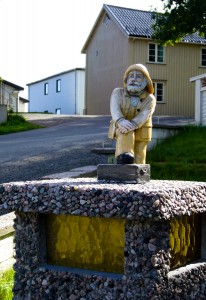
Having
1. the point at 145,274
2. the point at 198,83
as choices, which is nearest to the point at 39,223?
the point at 145,274

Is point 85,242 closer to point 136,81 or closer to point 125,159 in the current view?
point 125,159

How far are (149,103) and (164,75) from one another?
27.9 metres

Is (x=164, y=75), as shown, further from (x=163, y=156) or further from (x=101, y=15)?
(x=163, y=156)

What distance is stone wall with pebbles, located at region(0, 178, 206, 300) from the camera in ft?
11.3

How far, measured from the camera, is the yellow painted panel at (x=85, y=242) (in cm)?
364

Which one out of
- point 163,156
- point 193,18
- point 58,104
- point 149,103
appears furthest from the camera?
point 58,104

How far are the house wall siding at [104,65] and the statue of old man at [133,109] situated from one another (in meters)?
26.5

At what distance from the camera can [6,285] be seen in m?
4.67

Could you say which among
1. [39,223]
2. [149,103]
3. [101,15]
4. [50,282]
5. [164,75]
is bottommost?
[50,282]

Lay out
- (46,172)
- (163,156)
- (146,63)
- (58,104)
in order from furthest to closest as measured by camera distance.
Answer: (58,104)
(146,63)
(163,156)
(46,172)

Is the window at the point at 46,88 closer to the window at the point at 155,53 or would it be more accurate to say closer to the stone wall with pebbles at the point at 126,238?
the window at the point at 155,53

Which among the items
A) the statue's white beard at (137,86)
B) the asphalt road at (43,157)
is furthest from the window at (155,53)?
the statue's white beard at (137,86)

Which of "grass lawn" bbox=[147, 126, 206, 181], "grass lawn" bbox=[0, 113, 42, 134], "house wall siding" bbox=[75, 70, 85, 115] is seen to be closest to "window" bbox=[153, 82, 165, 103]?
"house wall siding" bbox=[75, 70, 85, 115]

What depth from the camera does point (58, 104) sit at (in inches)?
1704
